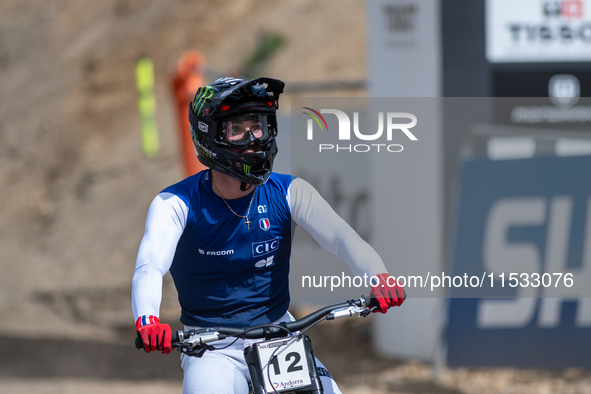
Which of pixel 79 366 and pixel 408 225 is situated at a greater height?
pixel 408 225

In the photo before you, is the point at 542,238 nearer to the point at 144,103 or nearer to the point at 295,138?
the point at 295,138

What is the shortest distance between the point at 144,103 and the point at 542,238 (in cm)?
1108

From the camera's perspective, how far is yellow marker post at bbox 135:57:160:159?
14906 mm

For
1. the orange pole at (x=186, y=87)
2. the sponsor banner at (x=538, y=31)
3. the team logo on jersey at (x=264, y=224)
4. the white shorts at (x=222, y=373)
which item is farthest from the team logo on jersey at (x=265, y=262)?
the orange pole at (x=186, y=87)

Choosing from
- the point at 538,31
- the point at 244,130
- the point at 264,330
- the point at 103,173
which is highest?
the point at 538,31

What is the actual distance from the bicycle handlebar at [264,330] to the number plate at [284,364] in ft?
0.13

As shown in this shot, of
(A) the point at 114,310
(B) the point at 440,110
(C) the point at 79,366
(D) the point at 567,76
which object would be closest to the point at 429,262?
(B) the point at 440,110

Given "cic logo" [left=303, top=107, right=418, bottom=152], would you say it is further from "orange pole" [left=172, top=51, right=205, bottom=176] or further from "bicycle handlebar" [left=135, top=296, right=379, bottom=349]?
"orange pole" [left=172, top=51, right=205, bottom=176]

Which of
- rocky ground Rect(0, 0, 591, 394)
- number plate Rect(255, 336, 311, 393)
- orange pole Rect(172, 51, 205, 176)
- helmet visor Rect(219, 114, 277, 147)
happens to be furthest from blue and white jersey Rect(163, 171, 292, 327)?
orange pole Rect(172, 51, 205, 176)

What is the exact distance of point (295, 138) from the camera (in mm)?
6098

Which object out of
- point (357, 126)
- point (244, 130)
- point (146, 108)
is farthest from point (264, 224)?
point (146, 108)

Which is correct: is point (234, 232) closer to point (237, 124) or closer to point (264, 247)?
point (264, 247)

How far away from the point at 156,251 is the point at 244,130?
67 cm

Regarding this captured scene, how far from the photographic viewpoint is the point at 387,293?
2.77m
